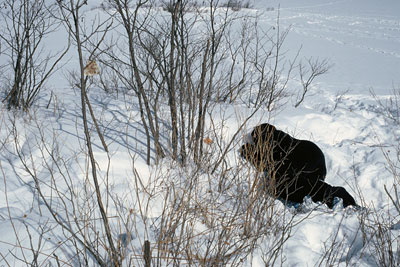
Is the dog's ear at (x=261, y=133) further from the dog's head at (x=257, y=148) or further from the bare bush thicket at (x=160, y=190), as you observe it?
the bare bush thicket at (x=160, y=190)

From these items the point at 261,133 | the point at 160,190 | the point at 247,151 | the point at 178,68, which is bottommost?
the point at 160,190

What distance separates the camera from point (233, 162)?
11.8 feet

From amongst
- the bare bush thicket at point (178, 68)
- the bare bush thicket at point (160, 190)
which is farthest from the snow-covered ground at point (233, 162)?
the bare bush thicket at point (178, 68)

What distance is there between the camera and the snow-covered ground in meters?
1.76

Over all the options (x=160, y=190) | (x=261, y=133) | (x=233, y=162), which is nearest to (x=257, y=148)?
(x=261, y=133)

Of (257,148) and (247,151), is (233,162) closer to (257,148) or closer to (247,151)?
(247,151)

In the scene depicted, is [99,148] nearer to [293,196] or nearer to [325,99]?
[293,196]

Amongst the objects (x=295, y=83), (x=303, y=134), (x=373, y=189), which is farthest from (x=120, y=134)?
(x=295, y=83)

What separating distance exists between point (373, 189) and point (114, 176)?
297 centimetres

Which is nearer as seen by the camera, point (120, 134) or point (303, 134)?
point (120, 134)

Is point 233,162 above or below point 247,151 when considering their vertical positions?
below

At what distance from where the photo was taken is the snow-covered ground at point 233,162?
1.76 meters

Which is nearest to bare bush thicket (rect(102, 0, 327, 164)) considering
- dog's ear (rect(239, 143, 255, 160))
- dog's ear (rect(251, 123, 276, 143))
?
dog's ear (rect(251, 123, 276, 143))

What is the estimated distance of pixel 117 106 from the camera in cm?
484
